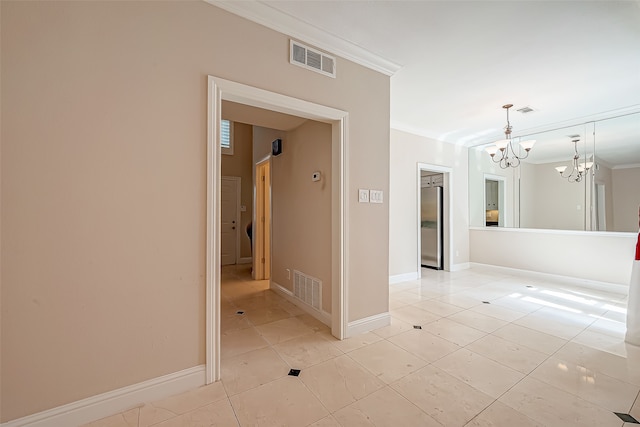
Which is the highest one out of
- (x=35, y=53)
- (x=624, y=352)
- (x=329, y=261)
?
(x=35, y=53)

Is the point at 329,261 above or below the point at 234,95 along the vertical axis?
below

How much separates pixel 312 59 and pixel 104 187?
1.87 m

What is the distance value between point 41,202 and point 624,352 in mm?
4467

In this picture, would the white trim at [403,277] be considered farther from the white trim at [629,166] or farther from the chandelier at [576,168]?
the white trim at [629,166]

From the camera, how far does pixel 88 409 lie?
1446mm

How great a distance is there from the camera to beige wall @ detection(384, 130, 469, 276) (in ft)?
15.0

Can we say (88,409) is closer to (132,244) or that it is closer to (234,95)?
(132,244)

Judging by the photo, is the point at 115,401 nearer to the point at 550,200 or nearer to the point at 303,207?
the point at 303,207

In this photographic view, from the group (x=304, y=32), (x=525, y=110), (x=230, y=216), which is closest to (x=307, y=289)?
(x=304, y=32)

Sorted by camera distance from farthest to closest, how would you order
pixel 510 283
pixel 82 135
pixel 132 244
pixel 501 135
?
pixel 501 135 < pixel 510 283 < pixel 132 244 < pixel 82 135

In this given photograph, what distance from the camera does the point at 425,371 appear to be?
6.33 feet

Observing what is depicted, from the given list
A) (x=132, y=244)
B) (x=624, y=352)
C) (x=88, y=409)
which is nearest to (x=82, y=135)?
(x=132, y=244)

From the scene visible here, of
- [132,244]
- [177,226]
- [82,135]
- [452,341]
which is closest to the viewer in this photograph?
[82,135]

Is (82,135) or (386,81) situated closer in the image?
(82,135)
